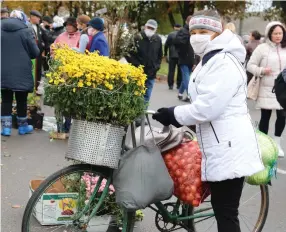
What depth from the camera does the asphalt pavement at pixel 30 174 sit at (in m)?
4.57

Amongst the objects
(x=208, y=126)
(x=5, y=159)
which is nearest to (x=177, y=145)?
(x=208, y=126)

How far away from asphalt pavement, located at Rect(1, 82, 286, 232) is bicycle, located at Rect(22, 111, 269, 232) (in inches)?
15.1

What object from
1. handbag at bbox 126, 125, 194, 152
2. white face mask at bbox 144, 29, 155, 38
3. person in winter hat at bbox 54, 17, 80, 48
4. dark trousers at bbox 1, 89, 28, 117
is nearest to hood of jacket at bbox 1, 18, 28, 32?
dark trousers at bbox 1, 89, 28, 117

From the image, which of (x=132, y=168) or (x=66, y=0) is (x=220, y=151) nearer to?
(x=132, y=168)

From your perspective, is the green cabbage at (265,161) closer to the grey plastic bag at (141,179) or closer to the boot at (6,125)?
the grey plastic bag at (141,179)

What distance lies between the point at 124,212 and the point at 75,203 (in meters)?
0.54

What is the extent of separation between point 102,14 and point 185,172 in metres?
6.62

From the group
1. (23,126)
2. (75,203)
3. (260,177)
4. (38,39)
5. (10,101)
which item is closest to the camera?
(260,177)

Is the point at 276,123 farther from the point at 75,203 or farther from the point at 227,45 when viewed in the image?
the point at 227,45

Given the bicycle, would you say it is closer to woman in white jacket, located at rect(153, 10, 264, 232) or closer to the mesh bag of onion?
the mesh bag of onion

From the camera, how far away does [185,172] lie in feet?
11.6

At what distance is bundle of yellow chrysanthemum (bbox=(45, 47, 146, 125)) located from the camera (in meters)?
3.24

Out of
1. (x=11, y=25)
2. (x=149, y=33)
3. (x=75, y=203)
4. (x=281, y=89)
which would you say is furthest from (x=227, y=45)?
(x=149, y=33)

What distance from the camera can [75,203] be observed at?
3.90 meters
